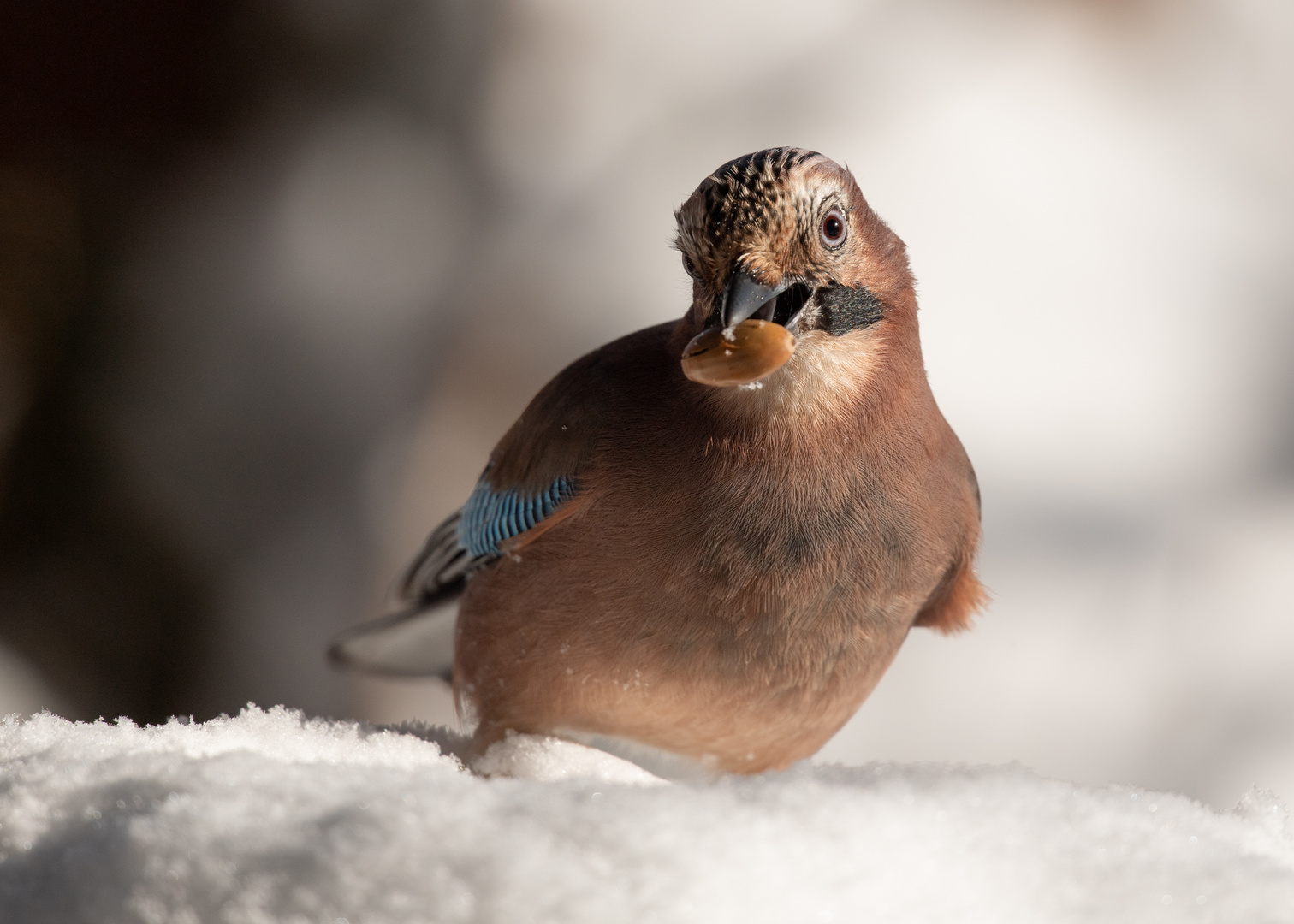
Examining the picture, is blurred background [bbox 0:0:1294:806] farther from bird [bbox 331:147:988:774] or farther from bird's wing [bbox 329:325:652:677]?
bird [bbox 331:147:988:774]

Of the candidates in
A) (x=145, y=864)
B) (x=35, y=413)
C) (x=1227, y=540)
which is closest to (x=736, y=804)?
(x=145, y=864)

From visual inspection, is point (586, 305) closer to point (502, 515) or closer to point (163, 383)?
point (163, 383)

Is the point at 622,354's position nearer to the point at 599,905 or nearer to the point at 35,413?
the point at 599,905

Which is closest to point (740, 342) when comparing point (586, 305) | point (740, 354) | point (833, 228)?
point (740, 354)

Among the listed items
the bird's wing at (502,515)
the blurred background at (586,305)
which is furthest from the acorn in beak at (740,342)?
the blurred background at (586,305)

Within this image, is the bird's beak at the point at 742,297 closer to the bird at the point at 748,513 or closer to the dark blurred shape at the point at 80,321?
the bird at the point at 748,513

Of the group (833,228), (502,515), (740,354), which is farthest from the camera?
(502,515)
